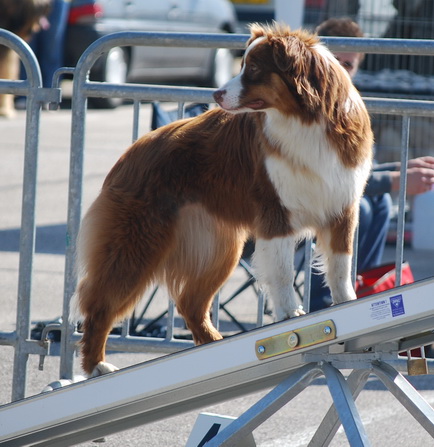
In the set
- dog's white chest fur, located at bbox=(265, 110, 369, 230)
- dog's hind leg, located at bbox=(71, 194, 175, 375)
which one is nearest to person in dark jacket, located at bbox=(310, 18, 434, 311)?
dog's white chest fur, located at bbox=(265, 110, 369, 230)

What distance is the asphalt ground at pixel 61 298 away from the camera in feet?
14.1

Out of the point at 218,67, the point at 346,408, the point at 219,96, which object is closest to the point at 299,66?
the point at 219,96

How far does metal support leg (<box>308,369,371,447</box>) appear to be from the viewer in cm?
322

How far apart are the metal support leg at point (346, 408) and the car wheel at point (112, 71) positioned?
10749mm

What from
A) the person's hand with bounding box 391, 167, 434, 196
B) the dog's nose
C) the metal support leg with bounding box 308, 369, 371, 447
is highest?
the dog's nose

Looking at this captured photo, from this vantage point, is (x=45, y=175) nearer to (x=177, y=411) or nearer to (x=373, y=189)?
(x=373, y=189)

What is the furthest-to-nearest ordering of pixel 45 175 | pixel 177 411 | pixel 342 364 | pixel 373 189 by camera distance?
pixel 45 175 < pixel 373 189 < pixel 177 411 < pixel 342 364

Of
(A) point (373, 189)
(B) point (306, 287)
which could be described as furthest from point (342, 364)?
(A) point (373, 189)

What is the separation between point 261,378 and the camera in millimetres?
3141

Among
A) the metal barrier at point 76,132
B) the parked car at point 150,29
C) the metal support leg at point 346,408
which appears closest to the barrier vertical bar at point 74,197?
the metal barrier at point 76,132

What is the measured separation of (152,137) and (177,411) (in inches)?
44.9

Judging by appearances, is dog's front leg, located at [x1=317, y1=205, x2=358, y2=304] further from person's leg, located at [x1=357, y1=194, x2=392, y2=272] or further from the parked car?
the parked car

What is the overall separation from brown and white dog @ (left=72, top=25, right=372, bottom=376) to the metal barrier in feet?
1.24

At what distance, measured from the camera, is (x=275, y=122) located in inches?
132
